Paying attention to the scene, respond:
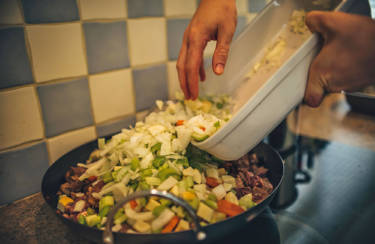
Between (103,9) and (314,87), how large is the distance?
0.52m

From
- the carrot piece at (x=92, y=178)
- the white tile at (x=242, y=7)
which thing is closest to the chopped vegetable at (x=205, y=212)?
the carrot piece at (x=92, y=178)

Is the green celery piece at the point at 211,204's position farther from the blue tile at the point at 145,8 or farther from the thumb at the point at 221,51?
the blue tile at the point at 145,8

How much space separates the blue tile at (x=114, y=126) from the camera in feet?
2.69

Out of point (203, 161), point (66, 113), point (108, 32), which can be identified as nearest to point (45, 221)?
point (66, 113)

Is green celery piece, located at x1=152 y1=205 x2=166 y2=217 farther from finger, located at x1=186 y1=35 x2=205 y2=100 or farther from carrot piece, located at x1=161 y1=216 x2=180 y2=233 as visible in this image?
finger, located at x1=186 y1=35 x2=205 y2=100

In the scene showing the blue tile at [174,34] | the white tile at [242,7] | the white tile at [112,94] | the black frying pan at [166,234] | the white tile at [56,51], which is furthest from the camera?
the white tile at [242,7]

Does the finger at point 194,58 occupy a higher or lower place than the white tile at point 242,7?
lower

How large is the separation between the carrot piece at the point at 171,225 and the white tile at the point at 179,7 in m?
0.61

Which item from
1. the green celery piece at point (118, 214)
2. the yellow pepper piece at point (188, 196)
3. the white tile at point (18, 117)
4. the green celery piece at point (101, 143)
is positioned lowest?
the green celery piece at point (118, 214)

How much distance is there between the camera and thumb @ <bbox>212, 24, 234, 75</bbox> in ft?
2.09

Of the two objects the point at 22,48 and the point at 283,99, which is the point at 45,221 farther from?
the point at 283,99

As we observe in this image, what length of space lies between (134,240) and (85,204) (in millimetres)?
183

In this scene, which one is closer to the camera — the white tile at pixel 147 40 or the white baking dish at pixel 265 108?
the white baking dish at pixel 265 108

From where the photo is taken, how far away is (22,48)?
0.63 meters
